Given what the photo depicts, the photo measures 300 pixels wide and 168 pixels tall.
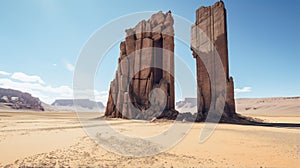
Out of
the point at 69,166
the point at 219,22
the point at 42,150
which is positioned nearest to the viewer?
the point at 69,166

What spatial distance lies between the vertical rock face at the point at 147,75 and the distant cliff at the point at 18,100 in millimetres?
90471

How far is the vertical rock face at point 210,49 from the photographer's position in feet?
73.5

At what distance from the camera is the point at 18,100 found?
110 m

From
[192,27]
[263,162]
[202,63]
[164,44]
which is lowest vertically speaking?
[263,162]

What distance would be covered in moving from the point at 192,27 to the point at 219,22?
579 cm

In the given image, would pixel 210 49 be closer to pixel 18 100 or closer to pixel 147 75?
pixel 147 75

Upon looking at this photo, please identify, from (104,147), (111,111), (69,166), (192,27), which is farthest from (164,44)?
(69,166)

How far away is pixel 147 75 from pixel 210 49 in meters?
10.5

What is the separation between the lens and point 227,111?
71.2ft

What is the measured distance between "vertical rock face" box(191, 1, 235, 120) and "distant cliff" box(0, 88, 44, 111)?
102 metres

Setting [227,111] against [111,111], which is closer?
[227,111]

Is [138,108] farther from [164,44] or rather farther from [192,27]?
[192,27]

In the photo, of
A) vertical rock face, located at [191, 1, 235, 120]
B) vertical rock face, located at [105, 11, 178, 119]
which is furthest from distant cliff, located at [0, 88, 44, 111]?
vertical rock face, located at [191, 1, 235, 120]

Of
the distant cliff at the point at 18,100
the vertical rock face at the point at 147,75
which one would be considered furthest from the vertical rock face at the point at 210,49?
the distant cliff at the point at 18,100
